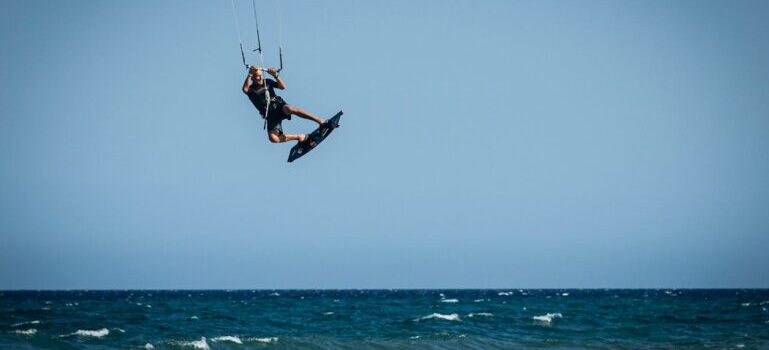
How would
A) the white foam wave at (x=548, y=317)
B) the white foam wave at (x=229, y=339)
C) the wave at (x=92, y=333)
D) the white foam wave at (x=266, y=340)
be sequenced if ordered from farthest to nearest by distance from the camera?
the white foam wave at (x=548, y=317) → the wave at (x=92, y=333) → the white foam wave at (x=266, y=340) → the white foam wave at (x=229, y=339)

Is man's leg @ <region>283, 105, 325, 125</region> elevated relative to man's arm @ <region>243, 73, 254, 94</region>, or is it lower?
lower

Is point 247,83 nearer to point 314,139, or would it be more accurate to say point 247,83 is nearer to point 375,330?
point 314,139

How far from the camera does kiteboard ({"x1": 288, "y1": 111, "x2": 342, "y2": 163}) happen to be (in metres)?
15.7

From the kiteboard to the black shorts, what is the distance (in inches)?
28.2

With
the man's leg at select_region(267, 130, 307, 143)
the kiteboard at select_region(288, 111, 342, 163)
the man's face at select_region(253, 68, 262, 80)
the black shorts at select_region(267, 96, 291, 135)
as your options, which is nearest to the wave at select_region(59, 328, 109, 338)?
the kiteboard at select_region(288, 111, 342, 163)

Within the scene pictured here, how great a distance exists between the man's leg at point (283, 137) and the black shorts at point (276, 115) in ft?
0.19

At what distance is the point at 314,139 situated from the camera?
1570cm

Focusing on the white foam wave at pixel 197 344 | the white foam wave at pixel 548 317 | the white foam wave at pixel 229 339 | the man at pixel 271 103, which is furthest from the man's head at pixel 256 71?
the white foam wave at pixel 548 317

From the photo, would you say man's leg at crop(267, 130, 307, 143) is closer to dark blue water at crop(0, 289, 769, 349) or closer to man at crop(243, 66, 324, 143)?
man at crop(243, 66, 324, 143)

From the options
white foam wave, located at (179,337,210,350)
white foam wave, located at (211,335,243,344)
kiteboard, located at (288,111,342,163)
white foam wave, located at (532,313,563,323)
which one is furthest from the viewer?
white foam wave, located at (532,313,563,323)

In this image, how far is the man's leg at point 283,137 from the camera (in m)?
15.1

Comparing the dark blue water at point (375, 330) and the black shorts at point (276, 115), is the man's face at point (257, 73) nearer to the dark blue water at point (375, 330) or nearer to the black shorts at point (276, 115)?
the black shorts at point (276, 115)

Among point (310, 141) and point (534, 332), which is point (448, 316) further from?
point (310, 141)

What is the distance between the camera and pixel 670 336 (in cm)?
3133
